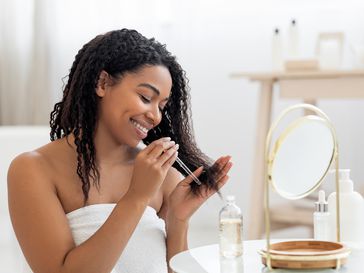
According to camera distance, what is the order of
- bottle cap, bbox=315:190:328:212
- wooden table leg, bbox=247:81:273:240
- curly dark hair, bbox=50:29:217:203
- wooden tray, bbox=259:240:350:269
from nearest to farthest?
wooden tray, bbox=259:240:350:269
bottle cap, bbox=315:190:328:212
curly dark hair, bbox=50:29:217:203
wooden table leg, bbox=247:81:273:240

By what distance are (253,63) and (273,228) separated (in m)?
0.75

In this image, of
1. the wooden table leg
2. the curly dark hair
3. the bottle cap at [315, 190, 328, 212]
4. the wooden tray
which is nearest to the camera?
the wooden tray

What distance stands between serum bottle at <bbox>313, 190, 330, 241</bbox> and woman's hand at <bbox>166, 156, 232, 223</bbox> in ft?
0.65

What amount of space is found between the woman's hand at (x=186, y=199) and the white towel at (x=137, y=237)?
0.11ft

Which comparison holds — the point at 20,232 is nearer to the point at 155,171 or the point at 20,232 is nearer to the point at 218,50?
the point at 155,171

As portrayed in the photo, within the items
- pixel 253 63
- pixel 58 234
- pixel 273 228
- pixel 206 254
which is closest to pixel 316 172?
pixel 206 254

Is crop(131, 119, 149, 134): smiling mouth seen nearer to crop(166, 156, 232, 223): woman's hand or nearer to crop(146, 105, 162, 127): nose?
crop(146, 105, 162, 127): nose

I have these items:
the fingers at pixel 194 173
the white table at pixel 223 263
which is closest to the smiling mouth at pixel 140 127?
the fingers at pixel 194 173

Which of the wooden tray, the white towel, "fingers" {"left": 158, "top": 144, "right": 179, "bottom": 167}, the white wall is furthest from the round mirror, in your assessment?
the white wall

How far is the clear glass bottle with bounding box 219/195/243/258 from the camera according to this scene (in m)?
1.29

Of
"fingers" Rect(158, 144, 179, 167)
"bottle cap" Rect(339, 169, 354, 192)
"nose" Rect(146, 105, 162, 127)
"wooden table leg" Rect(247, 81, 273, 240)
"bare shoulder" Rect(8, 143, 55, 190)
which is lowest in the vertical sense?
"wooden table leg" Rect(247, 81, 273, 240)

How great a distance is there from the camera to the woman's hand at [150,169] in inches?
54.9

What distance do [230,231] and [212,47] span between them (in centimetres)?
229

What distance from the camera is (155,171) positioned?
139cm
